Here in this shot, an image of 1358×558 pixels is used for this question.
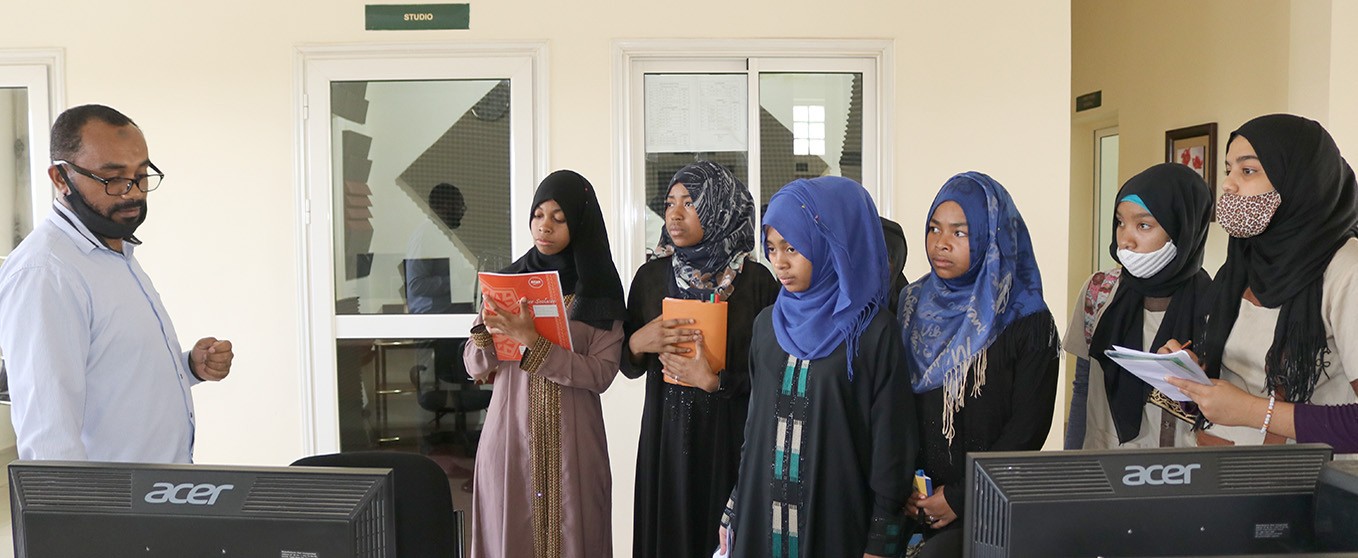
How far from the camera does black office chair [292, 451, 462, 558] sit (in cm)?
177

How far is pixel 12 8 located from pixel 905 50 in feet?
12.4

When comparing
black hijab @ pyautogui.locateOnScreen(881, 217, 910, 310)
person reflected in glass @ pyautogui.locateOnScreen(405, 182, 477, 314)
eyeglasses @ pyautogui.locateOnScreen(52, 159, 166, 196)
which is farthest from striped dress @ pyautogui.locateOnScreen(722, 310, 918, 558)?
person reflected in glass @ pyautogui.locateOnScreen(405, 182, 477, 314)

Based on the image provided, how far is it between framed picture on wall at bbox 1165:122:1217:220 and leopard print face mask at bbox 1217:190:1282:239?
3.26 m

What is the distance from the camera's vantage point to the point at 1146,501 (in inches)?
43.2

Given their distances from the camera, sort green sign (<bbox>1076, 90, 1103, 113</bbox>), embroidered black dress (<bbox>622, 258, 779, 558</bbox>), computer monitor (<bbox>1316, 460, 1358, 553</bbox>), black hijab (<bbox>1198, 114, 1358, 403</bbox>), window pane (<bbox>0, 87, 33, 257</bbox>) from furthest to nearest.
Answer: green sign (<bbox>1076, 90, 1103, 113</bbox>) → window pane (<bbox>0, 87, 33, 257</bbox>) → embroidered black dress (<bbox>622, 258, 779, 558</bbox>) → black hijab (<bbox>1198, 114, 1358, 403</bbox>) → computer monitor (<bbox>1316, 460, 1358, 553</bbox>)

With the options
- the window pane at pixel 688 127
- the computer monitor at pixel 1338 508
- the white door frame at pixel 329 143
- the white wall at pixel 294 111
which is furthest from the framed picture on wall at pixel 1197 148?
the computer monitor at pixel 1338 508

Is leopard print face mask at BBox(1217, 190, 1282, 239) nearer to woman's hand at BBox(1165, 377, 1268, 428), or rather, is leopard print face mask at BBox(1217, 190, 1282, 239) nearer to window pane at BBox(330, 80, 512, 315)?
woman's hand at BBox(1165, 377, 1268, 428)

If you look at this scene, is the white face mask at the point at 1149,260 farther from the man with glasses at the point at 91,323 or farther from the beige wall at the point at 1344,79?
the beige wall at the point at 1344,79

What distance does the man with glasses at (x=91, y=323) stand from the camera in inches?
64.4

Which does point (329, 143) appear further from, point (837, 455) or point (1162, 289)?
point (1162, 289)

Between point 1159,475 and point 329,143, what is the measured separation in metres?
3.56

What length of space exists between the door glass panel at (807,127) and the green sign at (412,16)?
1.32 meters

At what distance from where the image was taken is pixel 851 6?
3.81 m

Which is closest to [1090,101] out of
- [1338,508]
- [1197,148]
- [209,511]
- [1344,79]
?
[1197,148]
